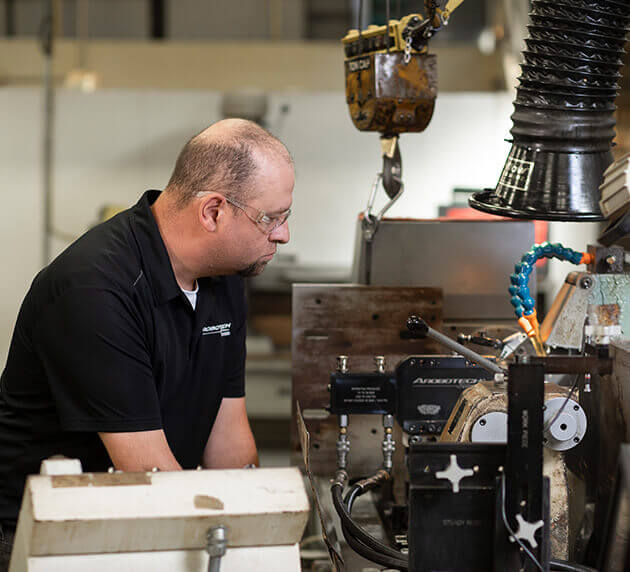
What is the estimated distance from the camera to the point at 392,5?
17.1 ft

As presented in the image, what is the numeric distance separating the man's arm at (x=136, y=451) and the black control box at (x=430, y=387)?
0.41 m

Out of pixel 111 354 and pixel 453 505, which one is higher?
pixel 111 354

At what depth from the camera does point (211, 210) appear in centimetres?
138

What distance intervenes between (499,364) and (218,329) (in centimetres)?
54

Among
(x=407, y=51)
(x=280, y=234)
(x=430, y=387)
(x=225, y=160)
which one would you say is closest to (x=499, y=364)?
(x=430, y=387)

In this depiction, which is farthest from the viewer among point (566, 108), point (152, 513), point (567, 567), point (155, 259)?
point (155, 259)

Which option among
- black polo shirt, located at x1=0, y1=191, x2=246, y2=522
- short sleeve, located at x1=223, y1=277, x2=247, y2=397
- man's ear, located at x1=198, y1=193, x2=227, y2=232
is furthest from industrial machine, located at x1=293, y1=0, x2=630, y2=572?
man's ear, located at x1=198, y1=193, x2=227, y2=232

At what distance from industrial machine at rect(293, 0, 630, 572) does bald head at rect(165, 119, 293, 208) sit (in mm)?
341

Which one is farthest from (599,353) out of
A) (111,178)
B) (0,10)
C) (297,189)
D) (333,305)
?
(0,10)

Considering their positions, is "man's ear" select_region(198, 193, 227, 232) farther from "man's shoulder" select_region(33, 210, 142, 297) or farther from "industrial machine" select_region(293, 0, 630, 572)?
"industrial machine" select_region(293, 0, 630, 572)

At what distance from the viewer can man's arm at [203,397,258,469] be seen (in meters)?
1.63

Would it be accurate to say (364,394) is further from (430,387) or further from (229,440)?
(229,440)

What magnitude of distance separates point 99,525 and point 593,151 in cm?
92

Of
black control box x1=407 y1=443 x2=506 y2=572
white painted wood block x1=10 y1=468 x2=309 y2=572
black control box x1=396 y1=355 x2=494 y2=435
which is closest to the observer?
white painted wood block x1=10 y1=468 x2=309 y2=572
